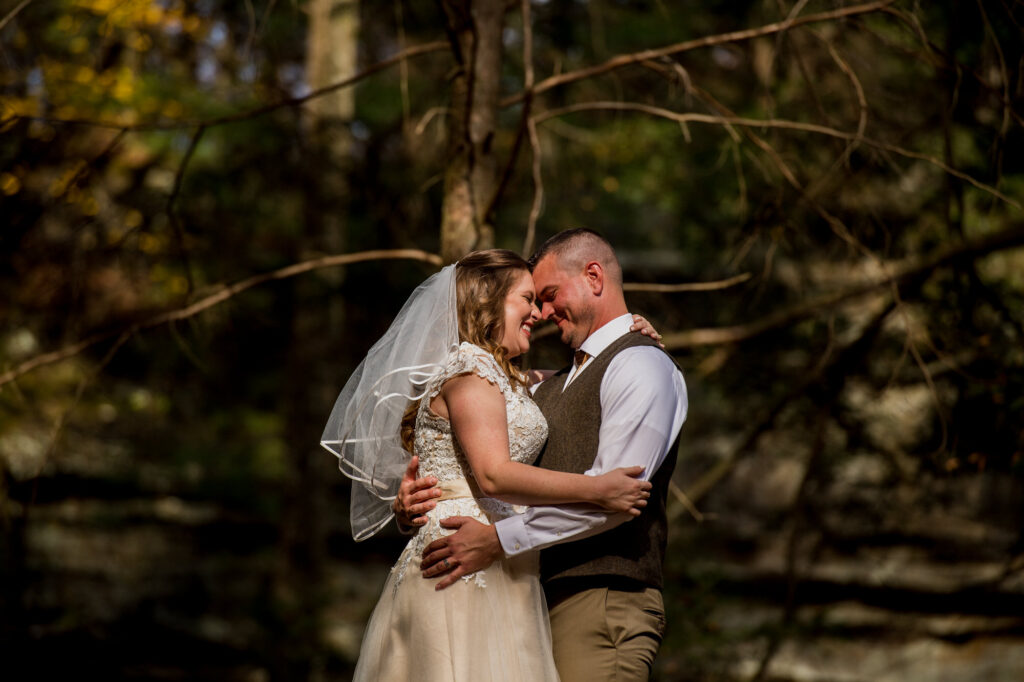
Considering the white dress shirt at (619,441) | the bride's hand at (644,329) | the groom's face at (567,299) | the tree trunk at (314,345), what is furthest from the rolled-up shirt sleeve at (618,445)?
the tree trunk at (314,345)

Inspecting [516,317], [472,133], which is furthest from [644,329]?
[472,133]

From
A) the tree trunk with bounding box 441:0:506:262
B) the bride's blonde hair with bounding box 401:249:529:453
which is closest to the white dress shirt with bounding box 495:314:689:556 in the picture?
the bride's blonde hair with bounding box 401:249:529:453

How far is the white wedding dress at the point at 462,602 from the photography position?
3.08 metres

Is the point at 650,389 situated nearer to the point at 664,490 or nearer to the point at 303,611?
the point at 664,490

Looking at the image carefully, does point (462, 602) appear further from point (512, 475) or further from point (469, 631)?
point (512, 475)

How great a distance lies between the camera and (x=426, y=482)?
10.6 ft

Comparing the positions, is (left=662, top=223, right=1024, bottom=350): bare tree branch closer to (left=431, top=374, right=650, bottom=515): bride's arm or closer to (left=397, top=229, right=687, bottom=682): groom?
(left=397, top=229, right=687, bottom=682): groom

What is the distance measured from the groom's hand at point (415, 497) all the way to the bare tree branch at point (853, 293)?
8.04 feet

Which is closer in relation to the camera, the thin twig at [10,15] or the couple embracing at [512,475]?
the couple embracing at [512,475]

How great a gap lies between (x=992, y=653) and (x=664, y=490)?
841 cm

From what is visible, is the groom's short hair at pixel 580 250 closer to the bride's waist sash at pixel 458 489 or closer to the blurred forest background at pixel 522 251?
the blurred forest background at pixel 522 251

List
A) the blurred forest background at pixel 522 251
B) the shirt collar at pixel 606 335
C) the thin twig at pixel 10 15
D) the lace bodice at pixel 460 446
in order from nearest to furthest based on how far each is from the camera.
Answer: the lace bodice at pixel 460 446 → the shirt collar at pixel 606 335 → the thin twig at pixel 10 15 → the blurred forest background at pixel 522 251

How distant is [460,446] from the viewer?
323cm

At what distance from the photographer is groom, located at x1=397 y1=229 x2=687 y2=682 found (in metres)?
3.06
